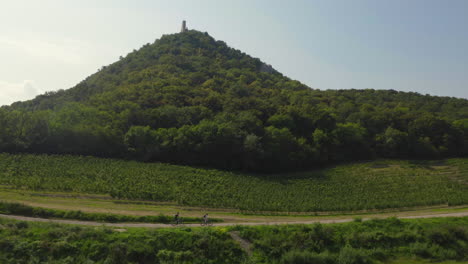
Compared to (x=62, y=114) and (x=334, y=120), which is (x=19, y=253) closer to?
(x=62, y=114)

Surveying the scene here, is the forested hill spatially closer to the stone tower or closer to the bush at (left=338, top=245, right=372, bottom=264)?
the bush at (left=338, top=245, right=372, bottom=264)

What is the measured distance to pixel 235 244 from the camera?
71.6ft

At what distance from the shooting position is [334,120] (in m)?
68.4

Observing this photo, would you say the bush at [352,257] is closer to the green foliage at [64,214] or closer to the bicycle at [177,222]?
the bicycle at [177,222]

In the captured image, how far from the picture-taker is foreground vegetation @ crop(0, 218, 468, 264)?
1964 cm

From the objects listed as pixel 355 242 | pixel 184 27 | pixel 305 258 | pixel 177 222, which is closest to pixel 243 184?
pixel 177 222

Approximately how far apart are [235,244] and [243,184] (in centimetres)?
2007

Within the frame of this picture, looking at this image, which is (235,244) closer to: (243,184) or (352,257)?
(352,257)

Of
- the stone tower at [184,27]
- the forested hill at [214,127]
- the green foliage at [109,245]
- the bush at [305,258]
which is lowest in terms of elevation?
the bush at [305,258]

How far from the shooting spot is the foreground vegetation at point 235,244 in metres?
19.6

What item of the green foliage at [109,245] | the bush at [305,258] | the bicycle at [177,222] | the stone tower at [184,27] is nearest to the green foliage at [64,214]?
the bicycle at [177,222]

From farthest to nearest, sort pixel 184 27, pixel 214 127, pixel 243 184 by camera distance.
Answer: pixel 184 27
pixel 214 127
pixel 243 184

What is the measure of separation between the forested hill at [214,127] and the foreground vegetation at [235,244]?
96.6 feet

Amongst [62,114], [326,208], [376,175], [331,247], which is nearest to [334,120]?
[376,175]
